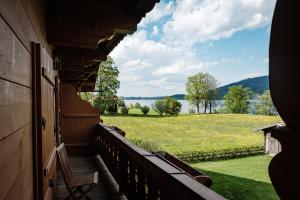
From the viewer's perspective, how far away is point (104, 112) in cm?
4088

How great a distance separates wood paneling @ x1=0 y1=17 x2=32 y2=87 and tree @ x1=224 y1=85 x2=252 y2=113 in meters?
63.7

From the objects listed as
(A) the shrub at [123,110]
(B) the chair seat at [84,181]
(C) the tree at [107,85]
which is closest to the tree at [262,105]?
(A) the shrub at [123,110]

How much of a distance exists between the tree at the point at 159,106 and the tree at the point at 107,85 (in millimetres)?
14188

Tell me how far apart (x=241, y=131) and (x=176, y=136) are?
9375 millimetres

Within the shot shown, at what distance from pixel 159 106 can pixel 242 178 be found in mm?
33308

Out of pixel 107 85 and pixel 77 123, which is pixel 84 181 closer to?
pixel 77 123

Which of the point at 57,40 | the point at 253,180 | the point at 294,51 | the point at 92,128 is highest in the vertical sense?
the point at 57,40

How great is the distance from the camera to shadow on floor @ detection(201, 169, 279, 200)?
16.9m

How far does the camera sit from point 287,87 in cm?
57

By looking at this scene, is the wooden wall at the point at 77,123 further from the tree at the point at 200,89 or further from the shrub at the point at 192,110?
the tree at the point at 200,89

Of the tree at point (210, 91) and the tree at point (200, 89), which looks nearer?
the tree at point (200, 89)

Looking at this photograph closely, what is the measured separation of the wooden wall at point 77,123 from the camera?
6973 mm

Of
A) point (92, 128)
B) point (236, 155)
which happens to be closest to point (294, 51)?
point (92, 128)

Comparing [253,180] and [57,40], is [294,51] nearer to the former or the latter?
[57,40]
